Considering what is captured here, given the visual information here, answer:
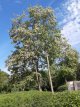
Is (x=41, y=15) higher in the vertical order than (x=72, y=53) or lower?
higher

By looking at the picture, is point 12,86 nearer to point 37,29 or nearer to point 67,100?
point 37,29

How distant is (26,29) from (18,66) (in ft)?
17.6

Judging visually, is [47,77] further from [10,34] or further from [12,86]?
[10,34]

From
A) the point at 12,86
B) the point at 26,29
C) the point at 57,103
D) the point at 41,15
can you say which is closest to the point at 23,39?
the point at 26,29

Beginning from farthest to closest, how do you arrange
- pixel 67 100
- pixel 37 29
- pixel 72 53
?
pixel 72 53 → pixel 37 29 → pixel 67 100

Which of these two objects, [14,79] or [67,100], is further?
[14,79]

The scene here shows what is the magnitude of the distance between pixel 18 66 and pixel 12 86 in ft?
10.4

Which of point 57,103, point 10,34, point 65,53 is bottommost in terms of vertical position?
point 57,103

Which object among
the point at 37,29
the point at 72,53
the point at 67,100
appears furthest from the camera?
the point at 72,53

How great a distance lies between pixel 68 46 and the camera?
150 ft

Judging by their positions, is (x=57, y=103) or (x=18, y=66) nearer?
(x=57, y=103)

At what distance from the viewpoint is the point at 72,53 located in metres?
46.7

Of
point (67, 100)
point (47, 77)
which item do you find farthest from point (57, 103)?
point (47, 77)

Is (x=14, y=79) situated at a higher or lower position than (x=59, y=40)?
lower
